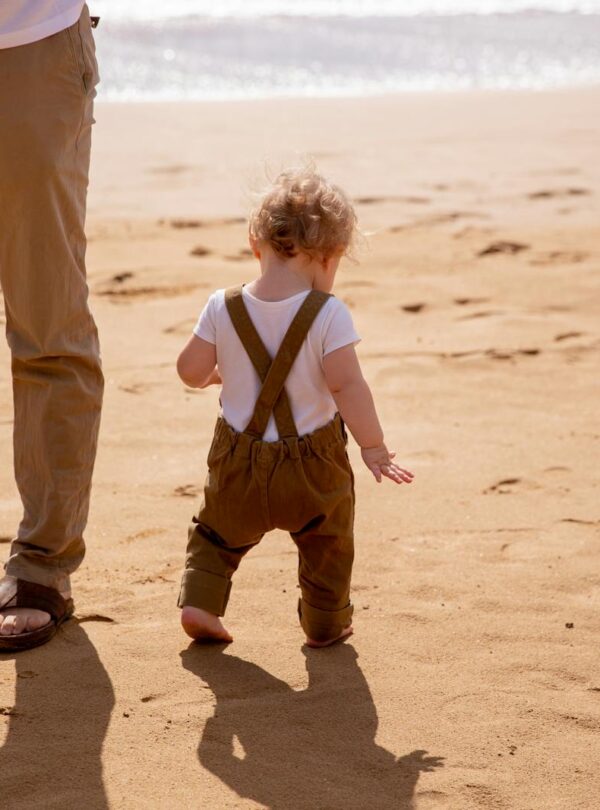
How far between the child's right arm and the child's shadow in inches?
18.3

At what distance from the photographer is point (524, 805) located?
→ 93.9 inches

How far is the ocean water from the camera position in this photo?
1384cm

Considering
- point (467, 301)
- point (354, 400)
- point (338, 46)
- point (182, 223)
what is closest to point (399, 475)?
point (354, 400)

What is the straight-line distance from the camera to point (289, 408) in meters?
2.84

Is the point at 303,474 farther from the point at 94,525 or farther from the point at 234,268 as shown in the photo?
the point at 234,268

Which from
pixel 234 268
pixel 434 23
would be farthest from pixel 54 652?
pixel 434 23

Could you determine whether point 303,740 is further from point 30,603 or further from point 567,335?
point 567,335

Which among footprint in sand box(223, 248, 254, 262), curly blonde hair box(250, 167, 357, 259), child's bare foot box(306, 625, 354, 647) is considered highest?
curly blonde hair box(250, 167, 357, 259)

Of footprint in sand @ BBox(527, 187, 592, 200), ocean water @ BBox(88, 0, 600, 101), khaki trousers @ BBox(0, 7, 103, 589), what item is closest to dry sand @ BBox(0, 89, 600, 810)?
khaki trousers @ BBox(0, 7, 103, 589)

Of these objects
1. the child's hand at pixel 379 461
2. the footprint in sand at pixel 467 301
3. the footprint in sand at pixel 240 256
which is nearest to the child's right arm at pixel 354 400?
the child's hand at pixel 379 461

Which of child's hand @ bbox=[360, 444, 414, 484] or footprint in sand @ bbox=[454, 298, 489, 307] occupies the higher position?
child's hand @ bbox=[360, 444, 414, 484]

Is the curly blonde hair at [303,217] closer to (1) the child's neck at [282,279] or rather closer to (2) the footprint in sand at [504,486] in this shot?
(1) the child's neck at [282,279]

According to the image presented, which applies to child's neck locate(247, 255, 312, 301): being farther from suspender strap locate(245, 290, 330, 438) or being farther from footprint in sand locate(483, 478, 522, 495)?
footprint in sand locate(483, 478, 522, 495)

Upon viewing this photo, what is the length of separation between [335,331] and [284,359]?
0.42 feet
